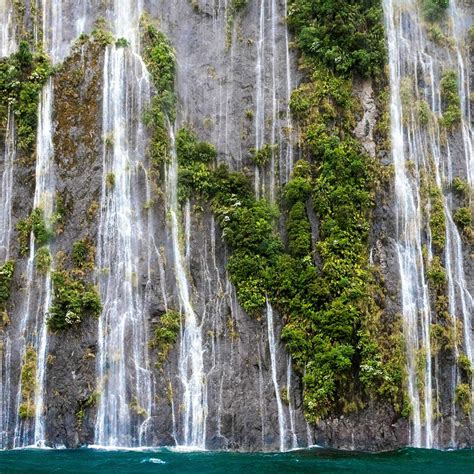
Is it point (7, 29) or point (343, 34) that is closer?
point (343, 34)

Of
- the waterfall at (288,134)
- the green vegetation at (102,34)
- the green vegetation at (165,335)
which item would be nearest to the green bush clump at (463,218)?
the waterfall at (288,134)

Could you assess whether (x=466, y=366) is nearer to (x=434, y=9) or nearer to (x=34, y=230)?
(x=434, y=9)

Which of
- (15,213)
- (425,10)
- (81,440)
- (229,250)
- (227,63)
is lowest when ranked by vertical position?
(81,440)

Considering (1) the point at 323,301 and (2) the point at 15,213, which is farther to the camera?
(2) the point at 15,213

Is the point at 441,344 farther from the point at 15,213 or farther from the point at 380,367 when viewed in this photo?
the point at 15,213

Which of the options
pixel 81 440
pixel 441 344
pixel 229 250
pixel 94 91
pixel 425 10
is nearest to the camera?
pixel 81 440

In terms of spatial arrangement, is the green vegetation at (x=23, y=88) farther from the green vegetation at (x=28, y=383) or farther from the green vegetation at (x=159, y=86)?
the green vegetation at (x=28, y=383)

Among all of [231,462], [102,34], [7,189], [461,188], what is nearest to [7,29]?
[102,34]

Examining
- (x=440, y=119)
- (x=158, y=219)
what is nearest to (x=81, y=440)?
(x=158, y=219)
